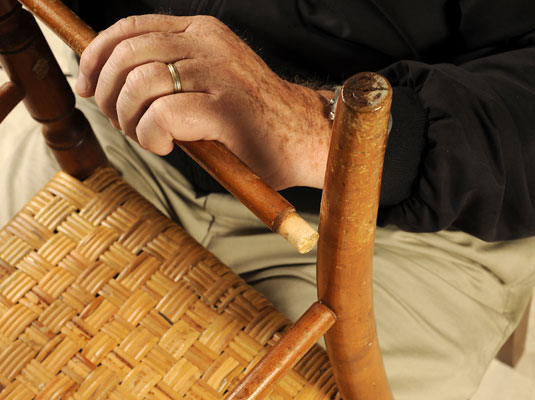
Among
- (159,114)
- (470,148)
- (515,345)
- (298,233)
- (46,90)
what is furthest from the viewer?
(515,345)

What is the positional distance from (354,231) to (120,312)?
0.34 meters

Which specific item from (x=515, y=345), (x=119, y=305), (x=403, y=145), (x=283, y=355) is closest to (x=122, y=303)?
(x=119, y=305)

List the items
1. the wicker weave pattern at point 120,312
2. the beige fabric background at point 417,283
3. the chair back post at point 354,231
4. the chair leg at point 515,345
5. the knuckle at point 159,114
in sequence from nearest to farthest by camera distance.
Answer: the chair back post at point 354,231
the knuckle at point 159,114
the wicker weave pattern at point 120,312
the beige fabric background at point 417,283
the chair leg at point 515,345

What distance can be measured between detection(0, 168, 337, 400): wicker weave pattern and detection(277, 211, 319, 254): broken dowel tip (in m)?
0.28

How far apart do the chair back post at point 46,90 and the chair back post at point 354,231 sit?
1.31 ft

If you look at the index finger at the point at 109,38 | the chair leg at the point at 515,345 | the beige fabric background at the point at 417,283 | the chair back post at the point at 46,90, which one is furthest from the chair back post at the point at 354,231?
the chair leg at the point at 515,345

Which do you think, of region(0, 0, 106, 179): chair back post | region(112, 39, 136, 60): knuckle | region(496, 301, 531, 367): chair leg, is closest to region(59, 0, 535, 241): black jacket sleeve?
region(0, 0, 106, 179): chair back post

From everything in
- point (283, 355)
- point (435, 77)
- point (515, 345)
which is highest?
point (435, 77)

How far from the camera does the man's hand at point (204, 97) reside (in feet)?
1.59

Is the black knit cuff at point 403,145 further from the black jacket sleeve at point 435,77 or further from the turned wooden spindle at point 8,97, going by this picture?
the turned wooden spindle at point 8,97

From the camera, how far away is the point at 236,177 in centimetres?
41

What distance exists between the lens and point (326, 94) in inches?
25.8

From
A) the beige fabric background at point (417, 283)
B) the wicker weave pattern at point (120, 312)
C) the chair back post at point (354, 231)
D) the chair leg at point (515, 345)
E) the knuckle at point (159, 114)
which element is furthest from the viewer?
the chair leg at point (515, 345)

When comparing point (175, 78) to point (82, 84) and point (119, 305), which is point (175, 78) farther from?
point (119, 305)
